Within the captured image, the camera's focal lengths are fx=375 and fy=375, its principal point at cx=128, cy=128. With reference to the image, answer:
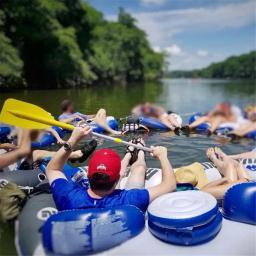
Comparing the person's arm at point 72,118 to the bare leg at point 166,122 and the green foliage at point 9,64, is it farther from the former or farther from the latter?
the bare leg at point 166,122

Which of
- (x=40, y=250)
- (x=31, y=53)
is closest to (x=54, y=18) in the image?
(x=31, y=53)

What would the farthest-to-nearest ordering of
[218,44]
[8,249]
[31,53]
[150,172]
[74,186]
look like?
[31,53]
[150,172]
[218,44]
[8,249]
[74,186]

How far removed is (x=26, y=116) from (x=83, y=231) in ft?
3.18

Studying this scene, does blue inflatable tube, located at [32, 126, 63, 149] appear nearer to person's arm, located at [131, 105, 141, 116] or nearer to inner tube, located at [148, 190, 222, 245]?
person's arm, located at [131, 105, 141, 116]

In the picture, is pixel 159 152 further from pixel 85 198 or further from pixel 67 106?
pixel 67 106

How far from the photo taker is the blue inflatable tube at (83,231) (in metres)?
2.02

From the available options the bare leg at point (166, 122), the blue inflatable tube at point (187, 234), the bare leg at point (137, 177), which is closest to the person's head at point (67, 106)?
the bare leg at point (137, 177)

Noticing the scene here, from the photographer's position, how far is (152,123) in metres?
3.55

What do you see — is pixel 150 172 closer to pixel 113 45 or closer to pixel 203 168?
pixel 203 168

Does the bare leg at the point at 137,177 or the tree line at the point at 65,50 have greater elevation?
the tree line at the point at 65,50

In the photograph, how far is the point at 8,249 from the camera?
245 cm

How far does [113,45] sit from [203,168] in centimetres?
152

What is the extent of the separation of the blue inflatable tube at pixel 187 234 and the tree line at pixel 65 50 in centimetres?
152

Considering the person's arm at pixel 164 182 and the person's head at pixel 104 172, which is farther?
the person's arm at pixel 164 182
